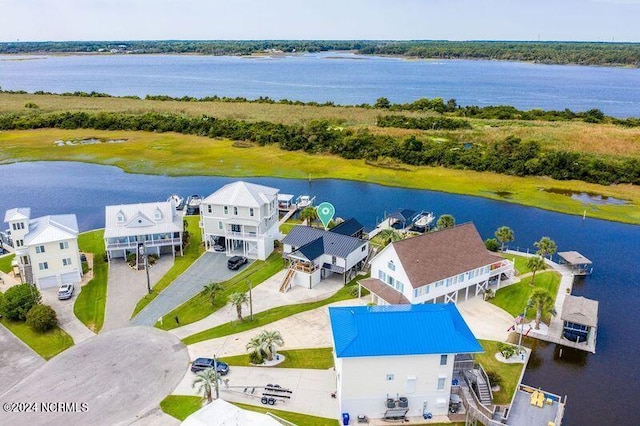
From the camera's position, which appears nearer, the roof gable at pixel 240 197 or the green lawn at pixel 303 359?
the green lawn at pixel 303 359

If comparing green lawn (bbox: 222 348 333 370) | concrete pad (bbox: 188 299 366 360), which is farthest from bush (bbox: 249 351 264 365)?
concrete pad (bbox: 188 299 366 360)

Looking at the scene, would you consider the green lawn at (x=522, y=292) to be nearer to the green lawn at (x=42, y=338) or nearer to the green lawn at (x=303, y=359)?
the green lawn at (x=303, y=359)

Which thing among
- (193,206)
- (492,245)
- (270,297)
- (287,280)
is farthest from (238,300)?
(193,206)

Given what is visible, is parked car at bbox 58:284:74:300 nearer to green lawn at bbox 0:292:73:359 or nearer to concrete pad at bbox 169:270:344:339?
green lawn at bbox 0:292:73:359

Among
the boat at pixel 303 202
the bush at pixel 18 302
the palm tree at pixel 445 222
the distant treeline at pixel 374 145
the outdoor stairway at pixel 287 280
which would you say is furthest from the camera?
the distant treeline at pixel 374 145

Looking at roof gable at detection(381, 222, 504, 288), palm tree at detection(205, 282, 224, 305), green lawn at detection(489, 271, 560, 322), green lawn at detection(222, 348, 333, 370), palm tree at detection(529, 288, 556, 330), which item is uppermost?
roof gable at detection(381, 222, 504, 288)

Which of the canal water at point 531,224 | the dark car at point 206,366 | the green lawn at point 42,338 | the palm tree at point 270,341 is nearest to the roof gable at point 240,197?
the canal water at point 531,224

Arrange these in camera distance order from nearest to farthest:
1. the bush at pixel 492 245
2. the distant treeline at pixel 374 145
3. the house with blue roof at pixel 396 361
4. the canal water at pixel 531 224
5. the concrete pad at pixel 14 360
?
the house with blue roof at pixel 396 361
the concrete pad at pixel 14 360
the canal water at pixel 531 224
the bush at pixel 492 245
the distant treeline at pixel 374 145

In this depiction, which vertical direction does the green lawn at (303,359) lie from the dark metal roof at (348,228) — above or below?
below
